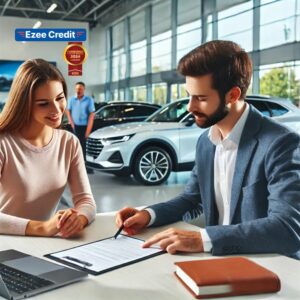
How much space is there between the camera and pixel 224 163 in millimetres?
1644

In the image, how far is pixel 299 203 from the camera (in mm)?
1376

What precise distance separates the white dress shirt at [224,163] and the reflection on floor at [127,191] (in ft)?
10.1

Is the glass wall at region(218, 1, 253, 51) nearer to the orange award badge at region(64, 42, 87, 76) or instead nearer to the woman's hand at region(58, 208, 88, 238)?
the orange award badge at region(64, 42, 87, 76)

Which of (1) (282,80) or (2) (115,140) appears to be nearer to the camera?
(1) (282,80)

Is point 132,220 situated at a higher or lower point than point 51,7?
lower

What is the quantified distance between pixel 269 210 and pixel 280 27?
14.5 feet

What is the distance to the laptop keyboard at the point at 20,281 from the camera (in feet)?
3.41

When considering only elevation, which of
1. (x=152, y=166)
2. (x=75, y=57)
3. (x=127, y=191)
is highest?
(x=75, y=57)

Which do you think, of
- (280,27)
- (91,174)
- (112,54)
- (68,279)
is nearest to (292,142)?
(68,279)

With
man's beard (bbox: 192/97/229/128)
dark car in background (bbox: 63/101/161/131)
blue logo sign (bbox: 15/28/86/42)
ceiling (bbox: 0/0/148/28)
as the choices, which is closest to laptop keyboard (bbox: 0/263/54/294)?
man's beard (bbox: 192/97/229/128)

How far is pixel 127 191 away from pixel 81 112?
43.8 inches

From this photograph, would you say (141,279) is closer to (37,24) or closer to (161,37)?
(37,24)

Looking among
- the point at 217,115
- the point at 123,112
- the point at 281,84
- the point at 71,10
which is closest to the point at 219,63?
the point at 217,115

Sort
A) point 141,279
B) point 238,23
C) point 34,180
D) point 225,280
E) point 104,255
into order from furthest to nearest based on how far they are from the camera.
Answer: point 238,23, point 34,180, point 104,255, point 141,279, point 225,280
